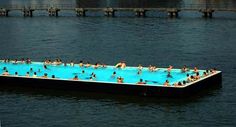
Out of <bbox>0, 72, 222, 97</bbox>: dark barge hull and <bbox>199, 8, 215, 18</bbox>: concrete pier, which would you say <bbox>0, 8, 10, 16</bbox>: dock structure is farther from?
<bbox>0, 72, 222, 97</bbox>: dark barge hull

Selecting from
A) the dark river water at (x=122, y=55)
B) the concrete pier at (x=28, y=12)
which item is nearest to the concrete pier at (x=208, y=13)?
the dark river water at (x=122, y=55)

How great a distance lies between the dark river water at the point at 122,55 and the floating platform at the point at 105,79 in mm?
1071

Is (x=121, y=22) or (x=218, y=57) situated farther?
(x=121, y=22)

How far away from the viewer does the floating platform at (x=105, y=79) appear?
6200cm

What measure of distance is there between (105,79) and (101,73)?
410 cm

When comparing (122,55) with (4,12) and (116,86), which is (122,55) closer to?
(116,86)

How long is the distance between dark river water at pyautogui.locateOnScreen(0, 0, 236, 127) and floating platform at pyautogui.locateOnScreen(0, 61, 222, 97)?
1071 mm

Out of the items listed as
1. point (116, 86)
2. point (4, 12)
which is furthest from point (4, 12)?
point (116, 86)

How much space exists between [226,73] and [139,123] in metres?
25.8

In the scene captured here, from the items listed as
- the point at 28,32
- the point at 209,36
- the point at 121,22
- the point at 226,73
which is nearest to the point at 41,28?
the point at 28,32

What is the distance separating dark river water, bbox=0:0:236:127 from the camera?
5506cm

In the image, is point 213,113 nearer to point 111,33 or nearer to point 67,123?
point 67,123

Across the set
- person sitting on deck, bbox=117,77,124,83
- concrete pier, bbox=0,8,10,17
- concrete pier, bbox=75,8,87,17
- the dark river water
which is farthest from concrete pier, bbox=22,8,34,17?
person sitting on deck, bbox=117,77,124,83

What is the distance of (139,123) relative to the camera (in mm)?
52812
